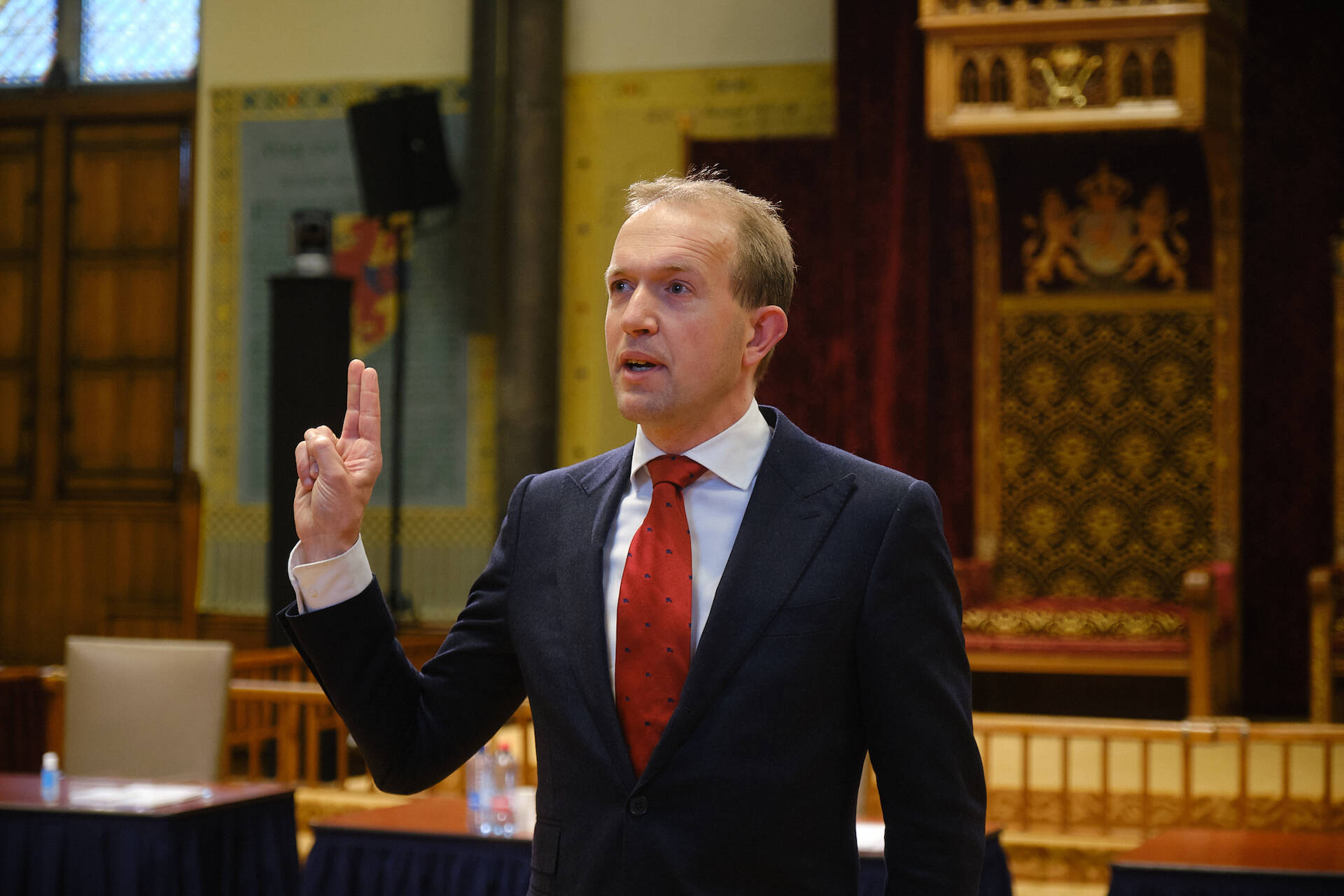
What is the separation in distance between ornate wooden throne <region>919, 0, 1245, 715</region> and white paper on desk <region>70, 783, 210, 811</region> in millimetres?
3568

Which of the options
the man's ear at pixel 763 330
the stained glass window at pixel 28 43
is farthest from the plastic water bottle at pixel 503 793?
the stained glass window at pixel 28 43

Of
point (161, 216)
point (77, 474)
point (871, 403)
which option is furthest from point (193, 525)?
point (871, 403)

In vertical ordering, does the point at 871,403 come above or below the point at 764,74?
below

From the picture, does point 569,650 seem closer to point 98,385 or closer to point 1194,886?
point 1194,886

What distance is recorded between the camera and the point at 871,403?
6863mm

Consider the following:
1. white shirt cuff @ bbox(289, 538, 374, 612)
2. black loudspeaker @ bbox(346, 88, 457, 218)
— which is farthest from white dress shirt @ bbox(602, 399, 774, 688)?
black loudspeaker @ bbox(346, 88, 457, 218)

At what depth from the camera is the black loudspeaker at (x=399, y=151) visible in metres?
7.64

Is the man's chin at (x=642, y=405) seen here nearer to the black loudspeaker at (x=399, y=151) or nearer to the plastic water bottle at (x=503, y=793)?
the plastic water bottle at (x=503, y=793)

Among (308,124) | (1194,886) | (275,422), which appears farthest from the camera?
(308,124)

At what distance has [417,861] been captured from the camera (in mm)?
3088

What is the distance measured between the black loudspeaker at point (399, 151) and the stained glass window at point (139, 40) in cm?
155

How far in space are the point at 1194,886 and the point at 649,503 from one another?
163cm

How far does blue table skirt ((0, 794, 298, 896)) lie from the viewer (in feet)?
10.4

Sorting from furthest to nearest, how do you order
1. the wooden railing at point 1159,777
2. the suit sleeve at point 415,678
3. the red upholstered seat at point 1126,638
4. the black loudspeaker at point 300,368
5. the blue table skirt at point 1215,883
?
1. the black loudspeaker at point 300,368
2. the red upholstered seat at point 1126,638
3. the wooden railing at point 1159,777
4. the blue table skirt at point 1215,883
5. the suit sleeve at point 415,678
